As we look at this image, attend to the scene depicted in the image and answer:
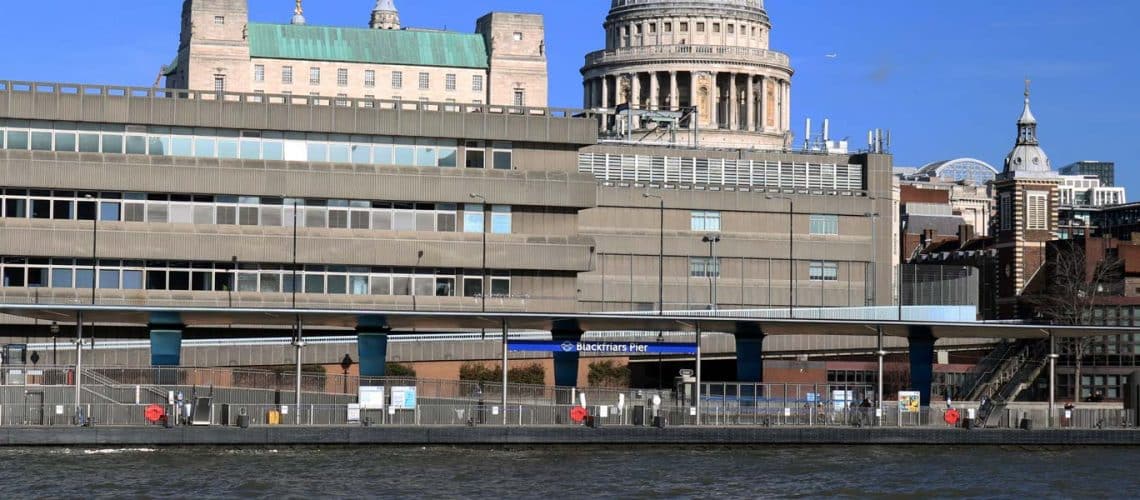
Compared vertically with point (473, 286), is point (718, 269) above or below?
above

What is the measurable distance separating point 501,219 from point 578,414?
38730 mm

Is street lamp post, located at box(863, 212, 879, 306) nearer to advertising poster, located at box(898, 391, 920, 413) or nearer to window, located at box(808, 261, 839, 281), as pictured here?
window, located at box(808, 261, 839, 281)

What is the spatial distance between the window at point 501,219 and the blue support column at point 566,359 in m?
30.8

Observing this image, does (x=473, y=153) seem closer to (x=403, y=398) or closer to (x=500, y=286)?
(x=500, y=286)

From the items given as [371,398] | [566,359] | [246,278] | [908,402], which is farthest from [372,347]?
[246,278]

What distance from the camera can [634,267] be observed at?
484 feet

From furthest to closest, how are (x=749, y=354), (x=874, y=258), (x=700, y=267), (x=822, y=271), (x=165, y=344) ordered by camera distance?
1. (x=874, y=258)
2. (x=822, y=271)
3. (x=700, y=267)
4. (x=749, y=354)
5. (x=165, y=344)

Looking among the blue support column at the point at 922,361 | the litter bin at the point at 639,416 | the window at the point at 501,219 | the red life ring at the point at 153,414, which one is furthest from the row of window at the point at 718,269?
the red life ring at the point at 153,414

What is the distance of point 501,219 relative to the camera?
12344 centimetres

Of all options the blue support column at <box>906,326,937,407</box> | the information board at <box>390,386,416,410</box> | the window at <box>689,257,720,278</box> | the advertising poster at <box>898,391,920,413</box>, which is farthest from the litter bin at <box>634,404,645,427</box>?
the window at <box>689,257,720,278</box>

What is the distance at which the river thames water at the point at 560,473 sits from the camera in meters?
69.4


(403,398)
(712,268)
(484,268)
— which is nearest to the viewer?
(403,398)

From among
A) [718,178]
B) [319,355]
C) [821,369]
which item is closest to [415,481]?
[319,355]

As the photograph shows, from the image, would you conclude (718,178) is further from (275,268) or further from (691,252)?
(275,268)
